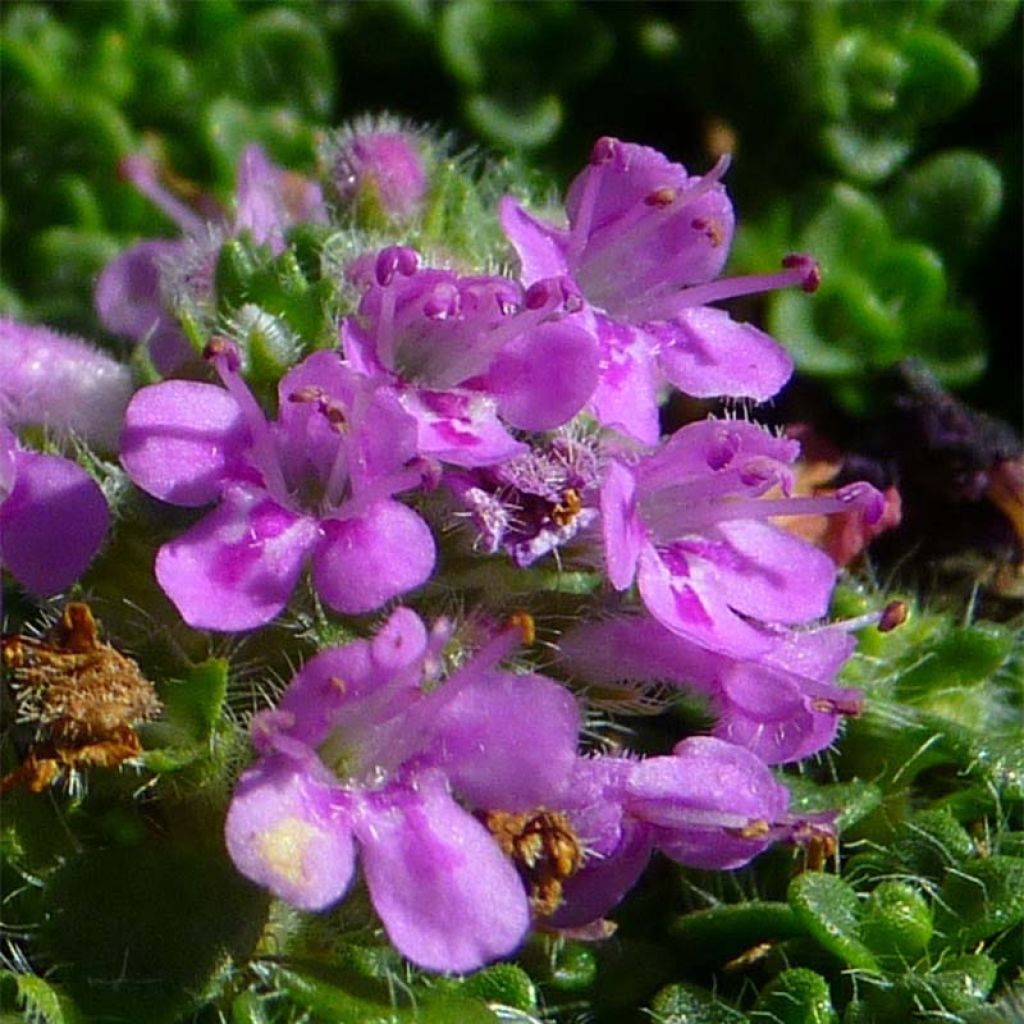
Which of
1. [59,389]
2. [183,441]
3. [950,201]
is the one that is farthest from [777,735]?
[950,201]

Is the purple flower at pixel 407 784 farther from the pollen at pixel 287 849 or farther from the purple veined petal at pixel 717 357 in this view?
the purple veined petal at pixel 717 357

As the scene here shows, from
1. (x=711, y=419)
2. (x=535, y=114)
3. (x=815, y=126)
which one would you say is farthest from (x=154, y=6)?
(x=711, y=419)

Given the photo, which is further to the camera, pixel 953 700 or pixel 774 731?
pixel 953 700

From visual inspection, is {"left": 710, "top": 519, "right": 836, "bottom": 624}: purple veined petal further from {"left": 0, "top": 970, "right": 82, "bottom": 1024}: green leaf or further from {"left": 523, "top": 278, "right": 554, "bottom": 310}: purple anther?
{"left": 0, "top": 970, "right": 82, "bottom": 1024}: green leaf

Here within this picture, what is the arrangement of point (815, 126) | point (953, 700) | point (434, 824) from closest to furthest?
point (434, 824), point (953, 700), point (815, 126)

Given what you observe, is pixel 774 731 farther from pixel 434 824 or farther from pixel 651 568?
pixel 434 824

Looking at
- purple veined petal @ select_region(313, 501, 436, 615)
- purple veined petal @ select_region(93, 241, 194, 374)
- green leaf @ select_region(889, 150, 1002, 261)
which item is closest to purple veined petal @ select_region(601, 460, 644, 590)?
purple veined petal @ select_region(313, 501, 436, 615)

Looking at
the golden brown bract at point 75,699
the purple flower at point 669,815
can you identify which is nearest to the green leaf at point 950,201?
the purple flower at point 669,815
